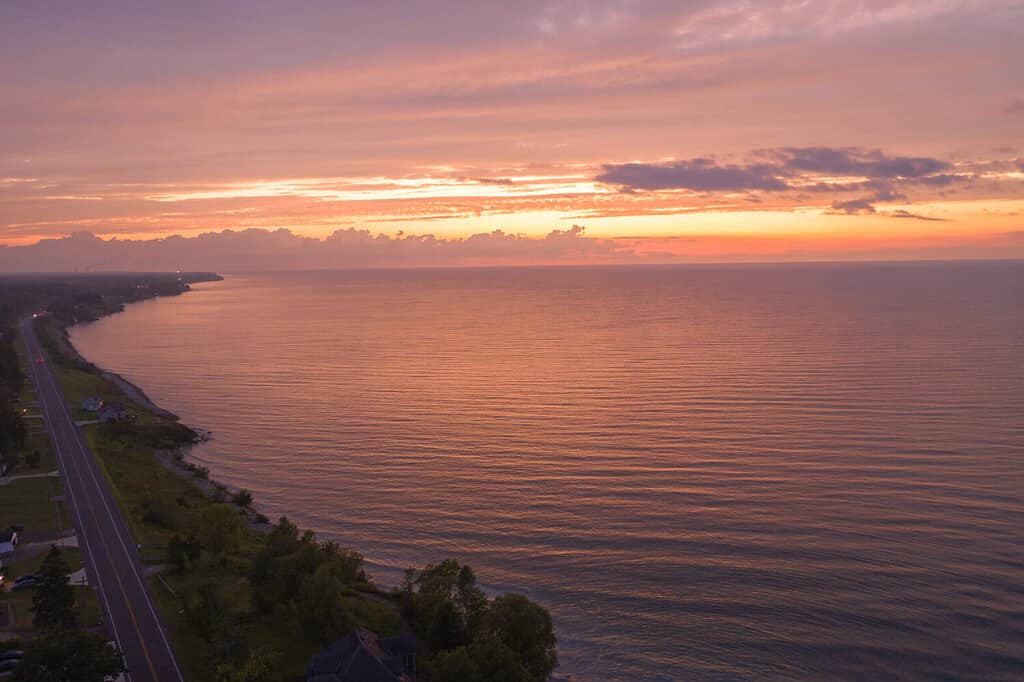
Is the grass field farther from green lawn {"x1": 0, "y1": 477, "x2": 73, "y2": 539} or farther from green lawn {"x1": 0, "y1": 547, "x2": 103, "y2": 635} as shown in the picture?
green lawn {"x1": 0, "y1": 477, "x2": 73, "y2": 539}

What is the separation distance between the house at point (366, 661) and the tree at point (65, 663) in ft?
26.0

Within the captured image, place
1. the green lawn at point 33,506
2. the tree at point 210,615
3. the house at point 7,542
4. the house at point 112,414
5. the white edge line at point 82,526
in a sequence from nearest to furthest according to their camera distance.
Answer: the tree at point 210,615, the white edge line at point 82,526, the house at point 7,542, the green lawn at point 33,506, the house at point 112,414

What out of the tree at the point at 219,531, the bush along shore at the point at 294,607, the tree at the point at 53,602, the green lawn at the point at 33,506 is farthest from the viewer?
the green lawn at the point at 33,506

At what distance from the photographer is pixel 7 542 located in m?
43.2

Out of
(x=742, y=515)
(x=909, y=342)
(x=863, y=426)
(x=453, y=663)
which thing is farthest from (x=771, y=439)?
(x=909, y=342)

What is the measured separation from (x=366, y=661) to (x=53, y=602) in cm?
1646

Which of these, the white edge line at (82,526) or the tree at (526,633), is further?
the white edge line at (82,526)

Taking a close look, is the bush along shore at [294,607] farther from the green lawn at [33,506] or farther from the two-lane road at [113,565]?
the green lawn at [33,506]

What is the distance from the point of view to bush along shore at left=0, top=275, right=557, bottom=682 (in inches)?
1183

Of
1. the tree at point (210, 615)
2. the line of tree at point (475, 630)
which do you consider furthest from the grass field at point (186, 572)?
the line of tree at point (475, 630)

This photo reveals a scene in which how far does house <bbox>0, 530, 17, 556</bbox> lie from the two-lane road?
365 centimetres

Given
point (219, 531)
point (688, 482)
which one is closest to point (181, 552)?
point (219, 531)

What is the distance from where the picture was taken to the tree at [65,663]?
25734mm

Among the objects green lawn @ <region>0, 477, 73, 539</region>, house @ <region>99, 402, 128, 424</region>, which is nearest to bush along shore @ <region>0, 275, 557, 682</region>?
green lawn @ <region>0, 477, 73, 539</region>
